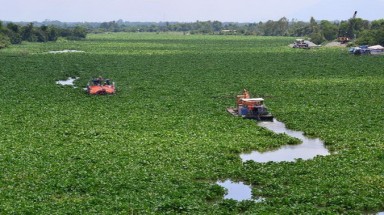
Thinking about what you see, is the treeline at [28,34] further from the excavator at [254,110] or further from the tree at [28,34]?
the excavator at [254,110]

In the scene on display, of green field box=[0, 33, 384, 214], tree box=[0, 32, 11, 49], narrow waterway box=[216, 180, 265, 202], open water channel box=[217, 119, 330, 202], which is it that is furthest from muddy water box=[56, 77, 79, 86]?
tree box=[0, 32, 11, 49]

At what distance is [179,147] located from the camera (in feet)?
82.0

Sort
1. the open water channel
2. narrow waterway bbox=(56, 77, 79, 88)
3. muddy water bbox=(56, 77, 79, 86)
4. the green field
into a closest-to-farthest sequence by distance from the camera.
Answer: the green field
the open water channel
narrow waterway bbox=(56, 77, 79, 88)
muddy water bbox=(56, 77, 79, 86)

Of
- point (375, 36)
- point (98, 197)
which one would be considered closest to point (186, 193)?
point (98, 197)

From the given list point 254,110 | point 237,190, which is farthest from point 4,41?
point 237,190

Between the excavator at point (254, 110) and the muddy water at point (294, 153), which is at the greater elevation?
the excavator at point (254, 110)

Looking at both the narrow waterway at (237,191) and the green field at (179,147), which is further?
the narrow waterway at (237,191)

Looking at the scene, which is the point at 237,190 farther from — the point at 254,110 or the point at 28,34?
the point at 28,34

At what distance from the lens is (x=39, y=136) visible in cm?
2711

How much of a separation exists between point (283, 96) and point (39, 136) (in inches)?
798

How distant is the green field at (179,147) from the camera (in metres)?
17.9

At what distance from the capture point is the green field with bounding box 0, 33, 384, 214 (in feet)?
58.6

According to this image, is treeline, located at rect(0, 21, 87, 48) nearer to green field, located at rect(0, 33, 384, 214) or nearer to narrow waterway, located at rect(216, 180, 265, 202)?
green field, located at rect(0, 33, 384, 214)

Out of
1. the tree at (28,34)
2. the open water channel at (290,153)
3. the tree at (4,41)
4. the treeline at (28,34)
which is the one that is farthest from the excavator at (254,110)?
the tree at (28,34)
